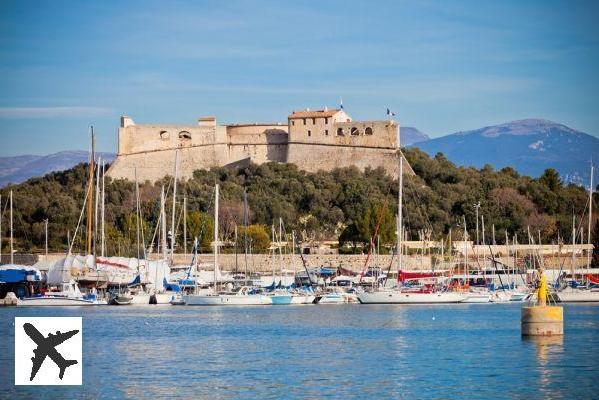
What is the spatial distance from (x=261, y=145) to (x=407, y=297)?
35091mm

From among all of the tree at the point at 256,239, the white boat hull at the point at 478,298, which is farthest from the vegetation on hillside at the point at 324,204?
the white boat hull at the point at 478,298

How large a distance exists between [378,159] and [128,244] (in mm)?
22635

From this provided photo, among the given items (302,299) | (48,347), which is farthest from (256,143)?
(48,347)

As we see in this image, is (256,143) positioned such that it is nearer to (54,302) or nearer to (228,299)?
(228,299)

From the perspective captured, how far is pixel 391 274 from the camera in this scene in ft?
182

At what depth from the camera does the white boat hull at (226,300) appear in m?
46.8

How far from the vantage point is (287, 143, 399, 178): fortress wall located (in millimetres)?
77000

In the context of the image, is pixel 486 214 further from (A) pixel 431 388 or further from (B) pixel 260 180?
(A) pixel 431 388

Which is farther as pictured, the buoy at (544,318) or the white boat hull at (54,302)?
the white boat hull at (54,302)

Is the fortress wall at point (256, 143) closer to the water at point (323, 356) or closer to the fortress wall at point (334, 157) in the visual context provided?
the fortress wall at point (334, 157)

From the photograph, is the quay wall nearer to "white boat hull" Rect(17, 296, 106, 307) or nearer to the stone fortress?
"white boat hull" Rect(17, 296, 106, 307)

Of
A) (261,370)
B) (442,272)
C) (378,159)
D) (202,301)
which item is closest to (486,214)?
(378,159)

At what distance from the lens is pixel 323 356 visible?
2958 centimetres

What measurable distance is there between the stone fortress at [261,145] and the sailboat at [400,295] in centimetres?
2894
